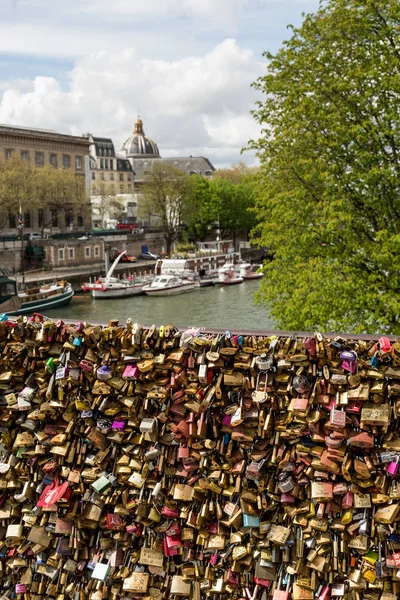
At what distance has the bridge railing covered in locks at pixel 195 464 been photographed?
4.64 m

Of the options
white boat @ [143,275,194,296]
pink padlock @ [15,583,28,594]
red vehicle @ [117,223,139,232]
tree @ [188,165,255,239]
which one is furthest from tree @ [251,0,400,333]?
red vehicle @ [117,223,139,232]

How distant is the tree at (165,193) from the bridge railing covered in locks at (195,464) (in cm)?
6713

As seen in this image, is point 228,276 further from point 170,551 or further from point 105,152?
point 105,152

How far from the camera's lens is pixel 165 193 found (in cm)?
7162

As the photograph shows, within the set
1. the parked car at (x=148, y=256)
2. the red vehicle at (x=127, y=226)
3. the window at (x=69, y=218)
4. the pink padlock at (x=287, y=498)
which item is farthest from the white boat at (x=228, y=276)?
the pink padlock at (x=287, y=498)

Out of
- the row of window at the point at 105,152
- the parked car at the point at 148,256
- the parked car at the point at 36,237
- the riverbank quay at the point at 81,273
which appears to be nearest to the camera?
the riverbank quay at the point at 81,273

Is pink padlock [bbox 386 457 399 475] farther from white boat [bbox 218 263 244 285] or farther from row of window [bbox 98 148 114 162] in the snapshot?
row of window [bbox 98 148 114 162]

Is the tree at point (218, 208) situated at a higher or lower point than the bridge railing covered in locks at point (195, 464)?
higher

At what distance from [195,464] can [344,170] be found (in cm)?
1038

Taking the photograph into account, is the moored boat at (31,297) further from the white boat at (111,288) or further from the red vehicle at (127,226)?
the red vehicle at (127,226)

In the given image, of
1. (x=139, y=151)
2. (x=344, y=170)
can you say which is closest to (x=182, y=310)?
(x=344, y=170)

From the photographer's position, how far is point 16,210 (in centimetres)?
5906

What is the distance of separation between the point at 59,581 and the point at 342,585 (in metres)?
2.28

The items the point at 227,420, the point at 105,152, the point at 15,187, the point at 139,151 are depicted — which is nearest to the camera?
the point at 227,420
